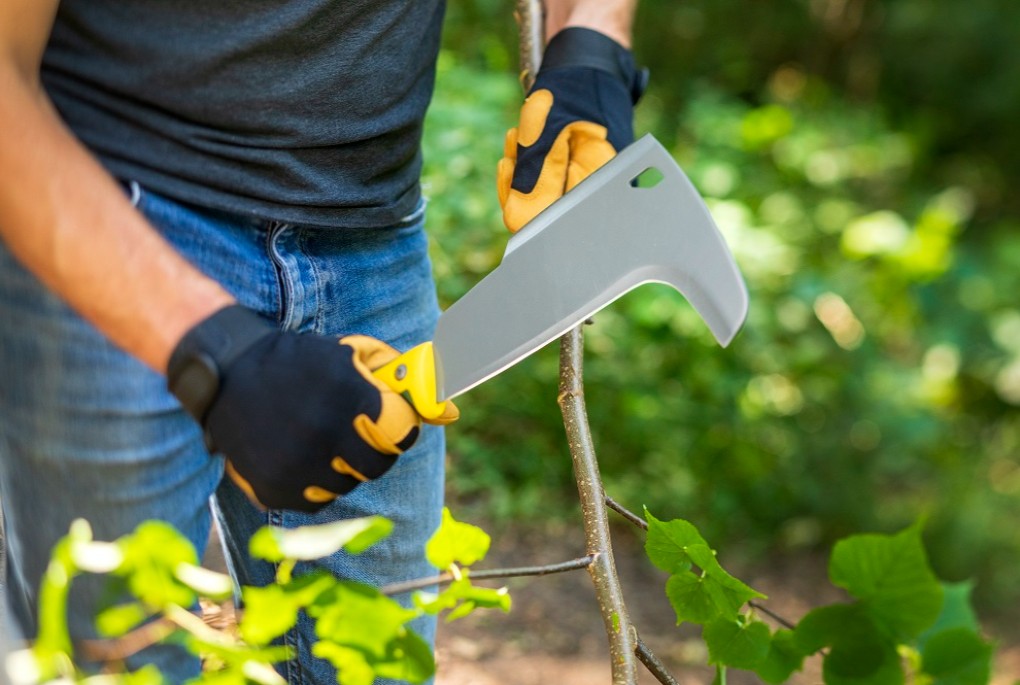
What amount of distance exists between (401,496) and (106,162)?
0.58 metres

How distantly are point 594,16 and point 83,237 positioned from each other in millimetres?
853

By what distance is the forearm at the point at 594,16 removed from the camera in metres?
1.47

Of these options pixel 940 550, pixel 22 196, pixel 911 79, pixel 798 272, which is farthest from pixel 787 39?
pixel 22 196

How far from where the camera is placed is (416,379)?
1030mm

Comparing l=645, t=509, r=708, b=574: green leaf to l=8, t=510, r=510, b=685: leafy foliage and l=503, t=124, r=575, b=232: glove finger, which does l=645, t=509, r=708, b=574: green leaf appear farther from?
l=503, t=124, r=575, b=232: glove finger

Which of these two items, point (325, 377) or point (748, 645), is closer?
point (748, 645)

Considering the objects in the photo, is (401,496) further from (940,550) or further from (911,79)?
(911,79)

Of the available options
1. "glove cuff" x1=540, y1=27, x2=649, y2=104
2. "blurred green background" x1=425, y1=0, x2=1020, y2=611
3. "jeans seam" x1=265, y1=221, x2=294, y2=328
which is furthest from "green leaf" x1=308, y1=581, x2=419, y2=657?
"blurred green background" x1=425, y1=0, x2=1020, y2=611

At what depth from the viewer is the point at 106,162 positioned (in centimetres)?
114

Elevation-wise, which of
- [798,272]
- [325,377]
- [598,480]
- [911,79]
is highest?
[325,377]

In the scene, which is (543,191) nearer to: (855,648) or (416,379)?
(416,379)

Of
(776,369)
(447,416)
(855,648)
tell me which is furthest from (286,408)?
(776,369)

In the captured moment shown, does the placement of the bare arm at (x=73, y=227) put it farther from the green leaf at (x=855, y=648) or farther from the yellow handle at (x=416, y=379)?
the green leaf at (x=855, y=648)

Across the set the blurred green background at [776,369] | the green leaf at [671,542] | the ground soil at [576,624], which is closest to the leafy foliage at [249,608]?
the green leaf at [671,542]
